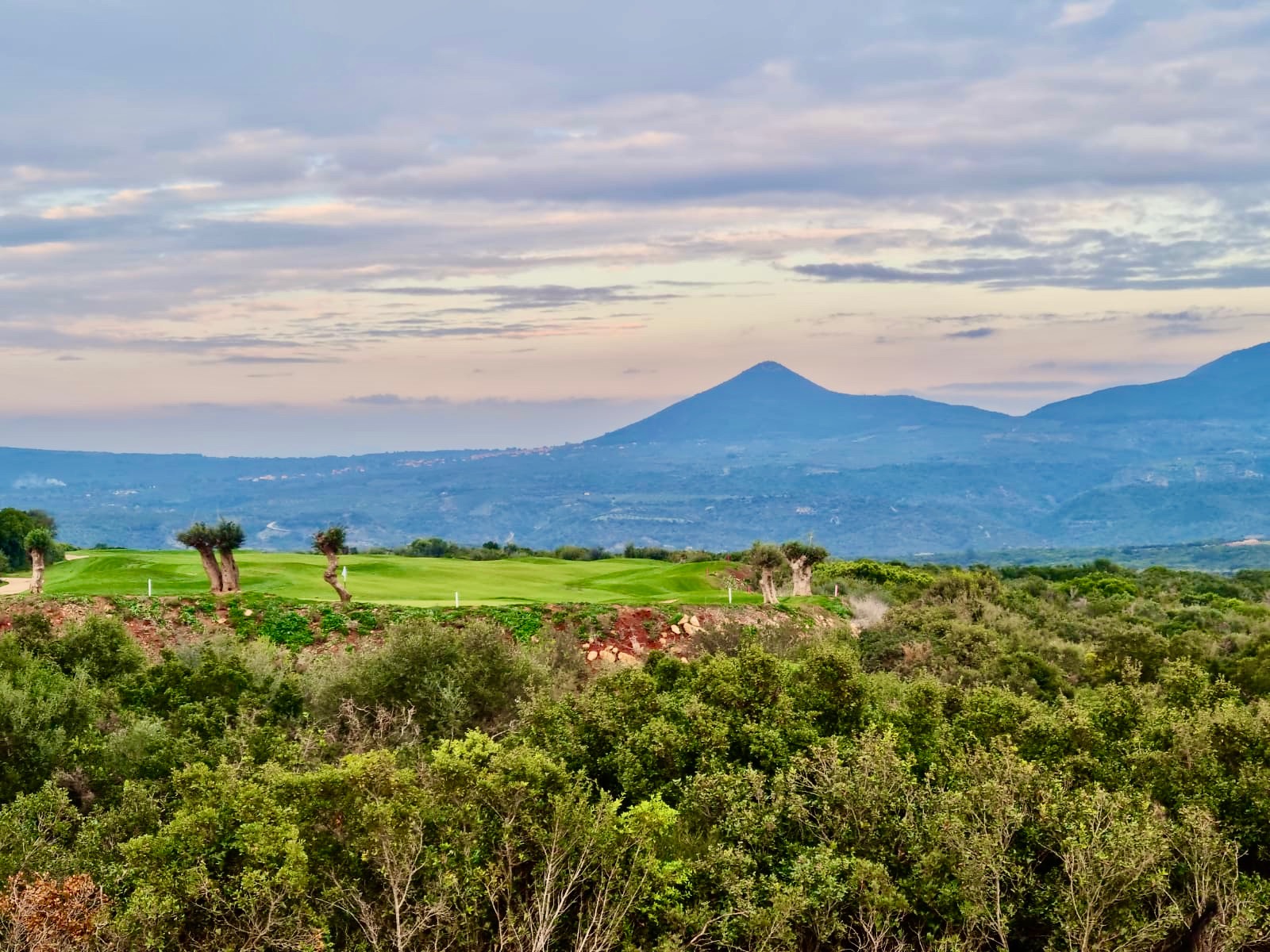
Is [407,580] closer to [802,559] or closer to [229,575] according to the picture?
[229,575]

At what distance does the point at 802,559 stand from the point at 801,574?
1484mm

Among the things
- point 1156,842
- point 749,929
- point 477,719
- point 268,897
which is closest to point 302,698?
point 477,719

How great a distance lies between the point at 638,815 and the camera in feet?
51.4

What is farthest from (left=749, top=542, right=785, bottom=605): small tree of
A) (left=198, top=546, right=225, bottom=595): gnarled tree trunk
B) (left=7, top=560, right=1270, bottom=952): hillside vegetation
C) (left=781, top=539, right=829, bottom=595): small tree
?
(left=198, top=546, right=225, bottom=595): gnarled tree trunk

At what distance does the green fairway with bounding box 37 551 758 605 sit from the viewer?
44.4m

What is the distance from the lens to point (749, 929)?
15.2m

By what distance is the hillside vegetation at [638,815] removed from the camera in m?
15.0

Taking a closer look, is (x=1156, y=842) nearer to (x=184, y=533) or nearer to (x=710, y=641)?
(x=710, y=641)

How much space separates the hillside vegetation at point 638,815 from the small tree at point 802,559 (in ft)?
69.8

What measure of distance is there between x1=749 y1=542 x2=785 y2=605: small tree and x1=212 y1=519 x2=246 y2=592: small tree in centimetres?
1870

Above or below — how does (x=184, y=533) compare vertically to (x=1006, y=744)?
above

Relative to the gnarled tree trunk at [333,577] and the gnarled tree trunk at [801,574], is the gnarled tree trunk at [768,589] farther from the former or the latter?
the gnarled tree trunk at [333,577]

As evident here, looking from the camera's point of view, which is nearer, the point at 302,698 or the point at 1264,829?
the point at 1264,829

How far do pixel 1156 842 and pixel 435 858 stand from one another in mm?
9982
